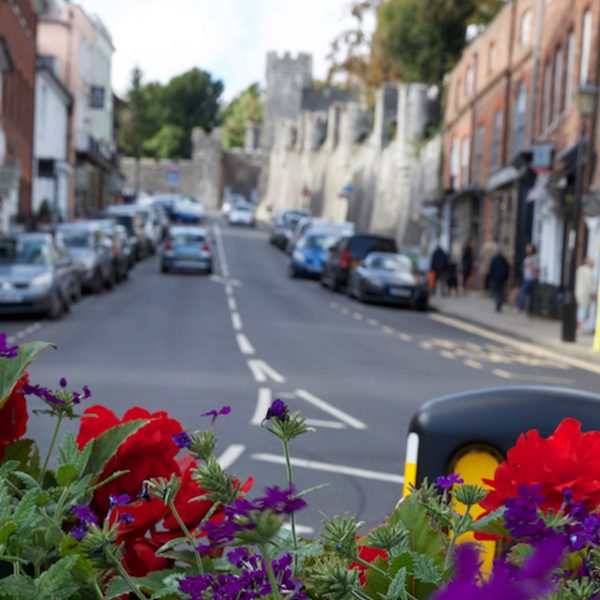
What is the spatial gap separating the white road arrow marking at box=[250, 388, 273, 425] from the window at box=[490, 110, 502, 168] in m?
29.4

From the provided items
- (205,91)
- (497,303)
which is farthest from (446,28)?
(205,91)

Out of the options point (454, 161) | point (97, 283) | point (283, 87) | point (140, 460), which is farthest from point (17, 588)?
point (283, 87)

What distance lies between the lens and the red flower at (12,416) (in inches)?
80.0

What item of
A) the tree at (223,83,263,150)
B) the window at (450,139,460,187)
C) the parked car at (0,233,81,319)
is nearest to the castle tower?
the tree at (223,83,263,150)

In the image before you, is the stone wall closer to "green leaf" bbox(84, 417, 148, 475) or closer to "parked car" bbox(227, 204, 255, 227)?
"parked car" bbox(227, 204, 255, 227)

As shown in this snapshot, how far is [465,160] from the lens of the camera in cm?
4881

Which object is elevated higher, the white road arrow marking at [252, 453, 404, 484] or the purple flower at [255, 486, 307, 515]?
the purple flower at [255, 486, 307, 515]

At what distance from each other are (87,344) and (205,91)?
124812 millimetres

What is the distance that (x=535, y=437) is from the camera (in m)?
1.70

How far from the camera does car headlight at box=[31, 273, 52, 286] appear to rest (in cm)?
2509

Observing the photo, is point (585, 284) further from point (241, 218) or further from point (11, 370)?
point (241, 218)

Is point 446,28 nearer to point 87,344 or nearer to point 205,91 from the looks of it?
point 87,344

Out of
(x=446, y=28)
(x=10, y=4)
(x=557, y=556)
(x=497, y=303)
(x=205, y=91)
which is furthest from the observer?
(x=205, y=91)

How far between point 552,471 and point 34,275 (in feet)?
79.8
